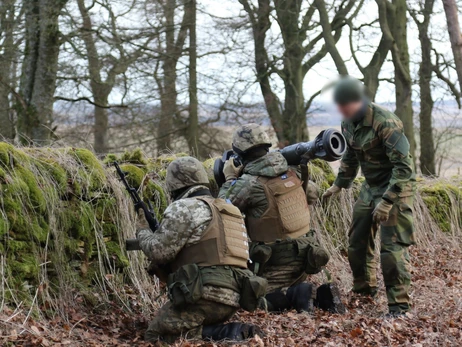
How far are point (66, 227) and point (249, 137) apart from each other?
1941mm

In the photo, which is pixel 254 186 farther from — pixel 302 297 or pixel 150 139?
pixel 150 139

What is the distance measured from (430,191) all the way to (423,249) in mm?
1498

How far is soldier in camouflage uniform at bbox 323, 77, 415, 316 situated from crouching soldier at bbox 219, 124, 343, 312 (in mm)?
614

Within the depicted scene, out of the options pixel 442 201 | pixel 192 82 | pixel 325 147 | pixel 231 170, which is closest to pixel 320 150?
pixel 325 147

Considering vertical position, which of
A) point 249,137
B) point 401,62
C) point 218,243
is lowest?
point 218,243

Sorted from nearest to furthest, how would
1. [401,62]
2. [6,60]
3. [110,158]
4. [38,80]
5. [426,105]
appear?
1. [110,158]
2. [38,80]
3. [401,62]
4. [6,60]
5. [426,105]

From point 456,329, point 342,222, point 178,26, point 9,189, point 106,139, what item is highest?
point 178,26

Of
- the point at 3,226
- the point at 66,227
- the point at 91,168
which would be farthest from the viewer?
the point at 91,168

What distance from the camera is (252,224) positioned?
6598 millimetres

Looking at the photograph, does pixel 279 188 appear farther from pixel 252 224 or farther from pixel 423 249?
pixel 423 249

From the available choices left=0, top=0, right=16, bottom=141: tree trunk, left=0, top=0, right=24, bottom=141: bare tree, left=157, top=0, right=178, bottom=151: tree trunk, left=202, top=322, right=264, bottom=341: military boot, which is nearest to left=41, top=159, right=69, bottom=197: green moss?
left=202, top=322, right=264, bottom=341: military boot

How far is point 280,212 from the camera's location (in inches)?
256

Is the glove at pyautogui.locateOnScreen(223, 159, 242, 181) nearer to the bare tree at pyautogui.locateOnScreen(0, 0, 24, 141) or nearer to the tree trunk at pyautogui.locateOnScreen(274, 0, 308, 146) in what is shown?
the bare tree at pyautogui.locateOnScreen(0, 0, 24, 141)

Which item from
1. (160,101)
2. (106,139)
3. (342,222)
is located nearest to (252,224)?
(342,222)
